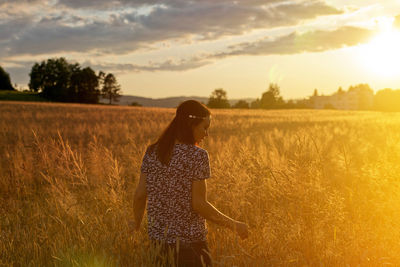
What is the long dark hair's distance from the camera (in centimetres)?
298

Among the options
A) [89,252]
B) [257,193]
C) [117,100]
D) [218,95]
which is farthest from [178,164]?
[218,95]

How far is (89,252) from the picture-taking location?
11.5 ft

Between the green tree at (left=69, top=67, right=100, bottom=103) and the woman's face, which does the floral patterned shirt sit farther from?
the green tree at (left=69, top=67, right=100, bottom=103)

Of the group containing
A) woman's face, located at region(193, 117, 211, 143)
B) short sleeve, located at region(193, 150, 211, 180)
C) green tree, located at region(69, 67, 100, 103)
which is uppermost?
green tree, located at region(69, 67, 100, 103)

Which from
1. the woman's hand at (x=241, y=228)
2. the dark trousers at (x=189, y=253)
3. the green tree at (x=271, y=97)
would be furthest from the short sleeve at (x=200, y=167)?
the green tree at (x=271, y=97)

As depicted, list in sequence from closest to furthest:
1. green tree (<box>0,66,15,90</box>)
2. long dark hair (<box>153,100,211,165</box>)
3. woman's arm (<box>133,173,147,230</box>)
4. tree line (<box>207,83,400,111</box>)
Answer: long dark hair (<box>153,100,211,165</box>) → woman's arm (<box>133,173,147,230</box>) → green tree (<box>0,66,15,90</box>) → tree line (<box>207,83,400,111</box>)

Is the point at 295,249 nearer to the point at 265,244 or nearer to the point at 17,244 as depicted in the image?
the point at 265,244

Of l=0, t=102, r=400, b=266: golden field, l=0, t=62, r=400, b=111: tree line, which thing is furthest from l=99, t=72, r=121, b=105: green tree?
l=0, t=102, r=400, b=266: golden field

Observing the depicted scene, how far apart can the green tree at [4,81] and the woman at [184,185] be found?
104m

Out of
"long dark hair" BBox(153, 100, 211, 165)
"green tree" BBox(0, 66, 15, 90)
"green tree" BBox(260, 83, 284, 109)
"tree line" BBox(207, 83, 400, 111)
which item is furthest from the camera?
"green tree" BBox(260, 83, 284, 109)

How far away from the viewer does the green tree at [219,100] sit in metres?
109

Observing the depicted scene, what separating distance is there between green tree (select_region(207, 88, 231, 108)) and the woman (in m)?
103

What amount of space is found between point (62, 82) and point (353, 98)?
111m

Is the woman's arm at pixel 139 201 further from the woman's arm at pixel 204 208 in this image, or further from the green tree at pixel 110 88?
the green tree at pixel 110 88
